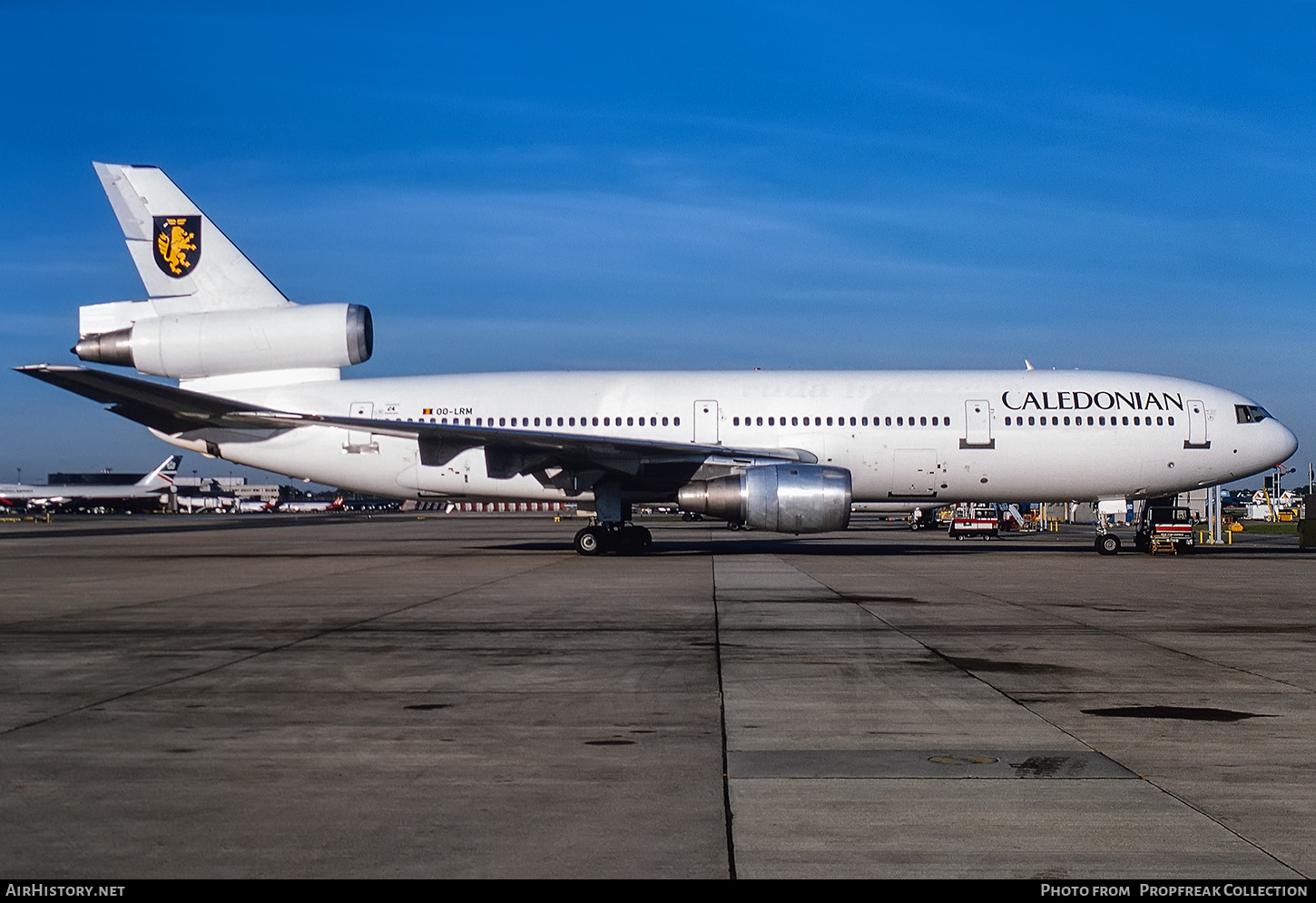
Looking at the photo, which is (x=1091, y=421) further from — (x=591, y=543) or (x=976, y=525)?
(x=976, y=525)

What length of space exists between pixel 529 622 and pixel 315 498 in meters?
156

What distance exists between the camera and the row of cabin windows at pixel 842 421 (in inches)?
902

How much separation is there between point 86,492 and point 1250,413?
4170 inches

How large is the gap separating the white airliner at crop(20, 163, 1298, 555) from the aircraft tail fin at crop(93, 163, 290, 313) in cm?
4

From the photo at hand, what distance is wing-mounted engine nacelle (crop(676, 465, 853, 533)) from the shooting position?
20.1 meters

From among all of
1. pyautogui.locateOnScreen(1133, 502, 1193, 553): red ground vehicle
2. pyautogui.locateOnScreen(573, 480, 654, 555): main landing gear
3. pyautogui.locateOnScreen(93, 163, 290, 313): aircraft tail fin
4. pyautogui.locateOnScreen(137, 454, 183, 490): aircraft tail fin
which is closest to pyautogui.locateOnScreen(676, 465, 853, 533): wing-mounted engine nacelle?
pyautogui.locateOnScreen(573, 480, 654, 555): main landing gear

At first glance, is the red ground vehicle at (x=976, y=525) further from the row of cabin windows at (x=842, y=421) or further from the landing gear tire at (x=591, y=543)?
the landing gear tire at (x=591, y=543)

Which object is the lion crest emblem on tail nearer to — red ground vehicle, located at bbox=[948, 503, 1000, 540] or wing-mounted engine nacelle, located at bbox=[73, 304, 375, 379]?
wing-mounted engine nacelle, located at bbox=[73, 304, 375, 379]

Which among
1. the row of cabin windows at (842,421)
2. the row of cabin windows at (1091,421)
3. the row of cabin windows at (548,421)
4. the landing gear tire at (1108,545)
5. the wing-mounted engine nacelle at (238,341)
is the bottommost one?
the landing gear tire at (1108,545)

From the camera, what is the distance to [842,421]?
23000 mm

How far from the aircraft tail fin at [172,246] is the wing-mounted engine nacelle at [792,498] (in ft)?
36.1

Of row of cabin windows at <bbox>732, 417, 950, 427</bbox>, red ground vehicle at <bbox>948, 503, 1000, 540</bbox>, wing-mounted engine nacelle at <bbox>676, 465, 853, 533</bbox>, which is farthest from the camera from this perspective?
red ground vehicle at <bbox>948, 503, 1000, 540</bbox>

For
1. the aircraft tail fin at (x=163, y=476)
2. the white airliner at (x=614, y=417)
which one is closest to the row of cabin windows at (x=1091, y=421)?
the white airliner at (x=614, y=417)

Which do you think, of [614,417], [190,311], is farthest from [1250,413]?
[190,311]
